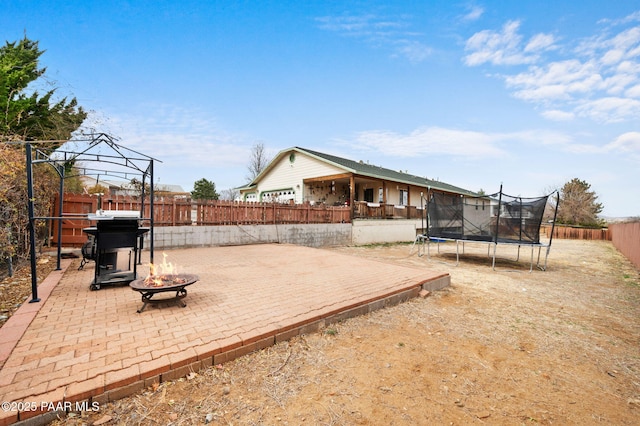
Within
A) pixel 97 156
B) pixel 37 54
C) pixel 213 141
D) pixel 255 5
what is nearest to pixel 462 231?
pixel 97 156

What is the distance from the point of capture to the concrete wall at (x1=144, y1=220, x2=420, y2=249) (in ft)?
29.3

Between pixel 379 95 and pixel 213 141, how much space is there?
13.7 m

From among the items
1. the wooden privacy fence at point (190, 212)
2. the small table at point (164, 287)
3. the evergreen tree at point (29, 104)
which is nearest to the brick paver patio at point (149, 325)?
the small table at point (164, 287)

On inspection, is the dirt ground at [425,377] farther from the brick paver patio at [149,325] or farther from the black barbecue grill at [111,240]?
the black barbecue grill at [111,240]

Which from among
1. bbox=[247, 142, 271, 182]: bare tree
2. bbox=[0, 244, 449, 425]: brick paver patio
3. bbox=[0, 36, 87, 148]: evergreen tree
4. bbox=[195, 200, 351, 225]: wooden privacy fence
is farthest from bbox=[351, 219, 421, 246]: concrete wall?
bbox=[247, 142, 271, 182]: bare tree

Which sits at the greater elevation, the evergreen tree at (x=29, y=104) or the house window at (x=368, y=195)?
the evergreen tree at (x=29, y=104)

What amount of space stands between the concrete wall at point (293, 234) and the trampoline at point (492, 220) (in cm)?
479

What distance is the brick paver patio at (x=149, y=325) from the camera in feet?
6.30

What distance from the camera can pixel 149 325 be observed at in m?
2.93

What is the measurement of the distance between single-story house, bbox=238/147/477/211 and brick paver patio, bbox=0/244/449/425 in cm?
1122

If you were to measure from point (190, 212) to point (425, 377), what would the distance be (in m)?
8.97

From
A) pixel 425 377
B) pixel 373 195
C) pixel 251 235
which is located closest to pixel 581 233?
pixel 373 195

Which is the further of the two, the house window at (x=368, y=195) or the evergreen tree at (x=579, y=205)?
the evergreen tree at (x=579, y=205)

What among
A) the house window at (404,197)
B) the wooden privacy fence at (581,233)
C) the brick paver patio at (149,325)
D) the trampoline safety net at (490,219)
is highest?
the house window at (404,197)
